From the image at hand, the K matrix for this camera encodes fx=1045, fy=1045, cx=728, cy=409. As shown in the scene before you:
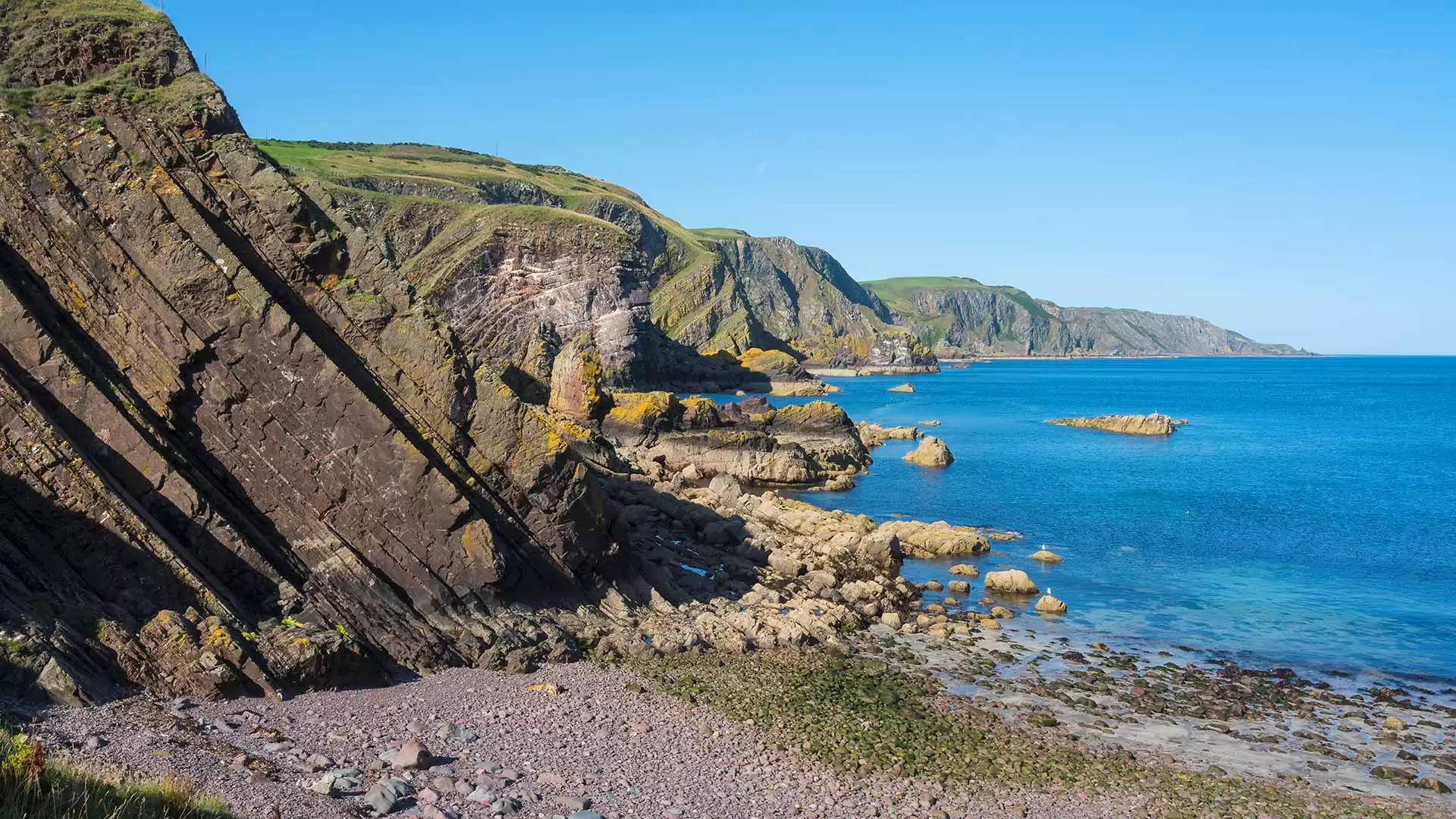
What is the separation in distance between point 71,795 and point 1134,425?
9819cm

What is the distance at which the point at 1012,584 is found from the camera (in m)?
34.2

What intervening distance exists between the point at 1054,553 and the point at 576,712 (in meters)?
26.1

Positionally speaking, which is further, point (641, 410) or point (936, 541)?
point (641, 410)

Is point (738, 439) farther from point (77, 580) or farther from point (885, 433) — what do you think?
point (77, 580)

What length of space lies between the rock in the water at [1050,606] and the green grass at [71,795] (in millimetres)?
25874

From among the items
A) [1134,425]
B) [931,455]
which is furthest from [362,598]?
[1134,425]

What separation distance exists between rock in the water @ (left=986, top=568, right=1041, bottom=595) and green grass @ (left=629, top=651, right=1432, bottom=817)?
1017 cm

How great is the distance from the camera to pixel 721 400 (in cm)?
10938

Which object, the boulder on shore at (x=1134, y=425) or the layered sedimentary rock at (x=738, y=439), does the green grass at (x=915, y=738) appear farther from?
the boulder on shore at (x=1134, y=425)

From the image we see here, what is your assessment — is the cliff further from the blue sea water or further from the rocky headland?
the blue sea water

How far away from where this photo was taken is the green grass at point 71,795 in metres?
9.80

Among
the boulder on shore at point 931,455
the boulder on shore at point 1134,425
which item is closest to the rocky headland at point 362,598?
the boulder on shore at point 931,455

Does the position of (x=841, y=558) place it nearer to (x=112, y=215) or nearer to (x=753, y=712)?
(x=753, y=712)

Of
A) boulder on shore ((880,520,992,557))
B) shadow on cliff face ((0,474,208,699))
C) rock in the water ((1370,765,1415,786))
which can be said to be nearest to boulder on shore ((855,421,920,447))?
boulder on shore ((880,520,992,557))
